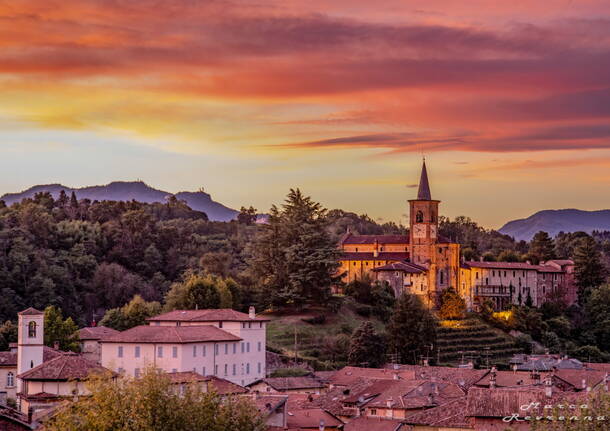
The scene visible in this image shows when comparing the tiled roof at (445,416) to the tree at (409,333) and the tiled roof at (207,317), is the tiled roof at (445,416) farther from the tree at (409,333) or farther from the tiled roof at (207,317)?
the tree at (409,333)

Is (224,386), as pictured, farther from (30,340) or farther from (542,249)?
(542,249)

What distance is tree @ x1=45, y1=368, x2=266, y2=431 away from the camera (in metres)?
37.6

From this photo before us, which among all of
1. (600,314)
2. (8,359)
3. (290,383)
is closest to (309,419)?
(290,383)

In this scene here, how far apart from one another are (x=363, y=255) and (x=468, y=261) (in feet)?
39.0

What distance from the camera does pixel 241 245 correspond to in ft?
457

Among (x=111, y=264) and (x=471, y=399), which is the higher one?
(x=111, y=264)

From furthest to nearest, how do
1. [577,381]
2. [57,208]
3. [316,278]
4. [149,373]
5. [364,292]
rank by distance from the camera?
[57,208] → [364,292] → [316,278] → [577,381] → [149,373]

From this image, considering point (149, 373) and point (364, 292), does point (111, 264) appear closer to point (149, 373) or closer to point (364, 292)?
point (364, 292)

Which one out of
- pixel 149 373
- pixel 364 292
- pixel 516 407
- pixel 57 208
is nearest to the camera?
pixel 149 373

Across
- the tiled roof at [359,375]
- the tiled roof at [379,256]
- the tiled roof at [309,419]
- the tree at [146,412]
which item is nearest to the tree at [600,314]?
the tiled roof at [379,256]

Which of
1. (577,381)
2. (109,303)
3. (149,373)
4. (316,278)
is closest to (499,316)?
(316,278)

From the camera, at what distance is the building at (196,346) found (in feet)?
218

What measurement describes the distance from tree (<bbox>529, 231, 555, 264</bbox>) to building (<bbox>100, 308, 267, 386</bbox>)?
6473 cm

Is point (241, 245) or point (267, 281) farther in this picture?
point (241, 245)
